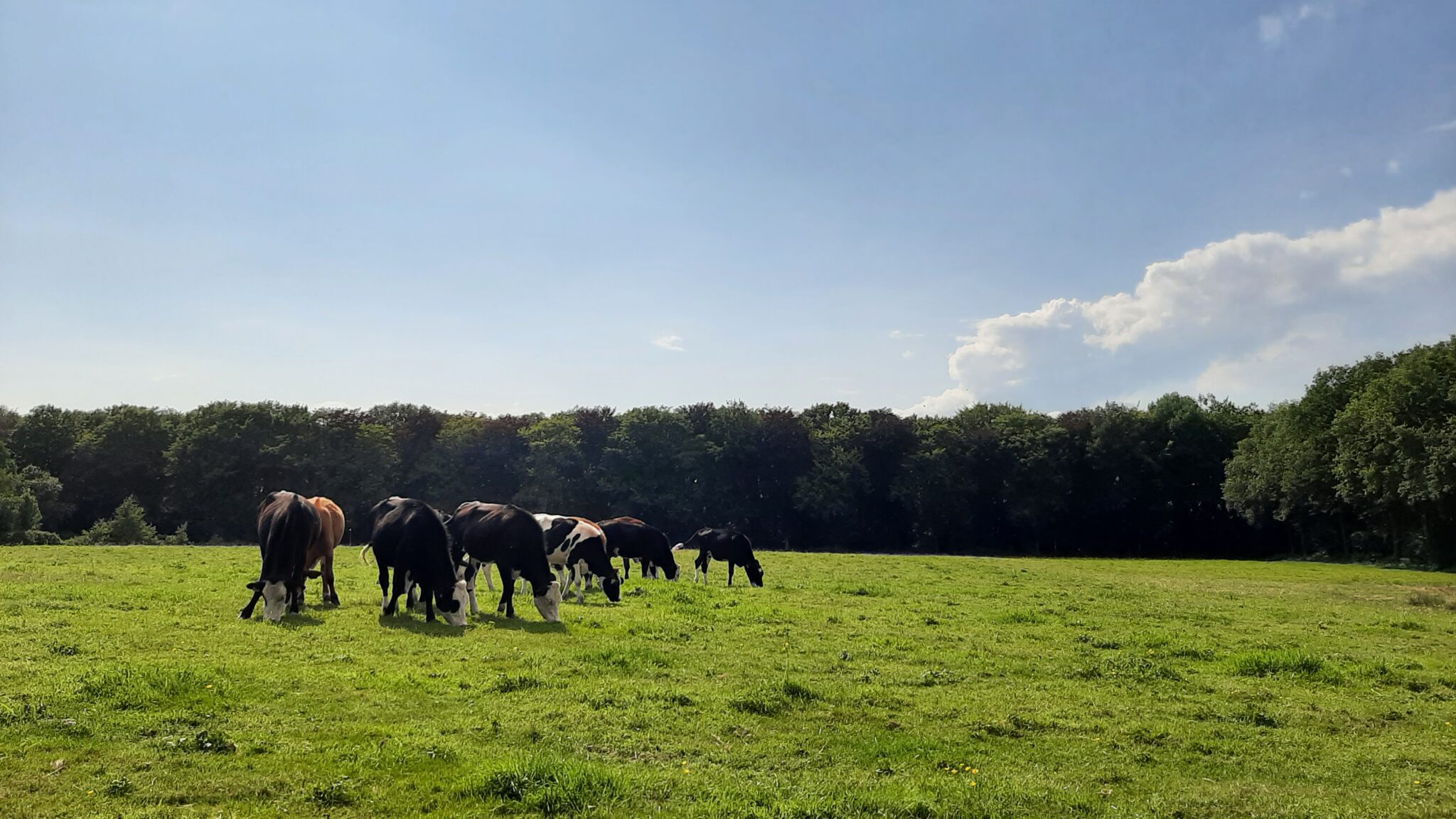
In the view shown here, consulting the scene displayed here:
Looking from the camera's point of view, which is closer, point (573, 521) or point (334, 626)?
point (334, 626)

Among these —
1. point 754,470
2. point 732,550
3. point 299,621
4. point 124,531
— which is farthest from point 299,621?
point 754,470

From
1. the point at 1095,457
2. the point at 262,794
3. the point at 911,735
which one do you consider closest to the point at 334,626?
the point at 262,794

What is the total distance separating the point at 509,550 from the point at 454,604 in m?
1.79

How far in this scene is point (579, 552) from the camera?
64.9 feet

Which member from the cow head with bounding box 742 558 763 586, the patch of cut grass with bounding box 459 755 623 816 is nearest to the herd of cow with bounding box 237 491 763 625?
the cow head with bounding box 742 558 763 586

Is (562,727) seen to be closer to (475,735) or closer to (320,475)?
(475,735)

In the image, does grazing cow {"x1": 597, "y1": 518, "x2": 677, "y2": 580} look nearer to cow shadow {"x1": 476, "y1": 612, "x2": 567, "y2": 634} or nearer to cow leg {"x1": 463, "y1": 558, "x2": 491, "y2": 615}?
cow leg {"x1": 463, "y1": 558, "x2": 491, "y2": 615}

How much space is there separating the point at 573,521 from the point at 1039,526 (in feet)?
195

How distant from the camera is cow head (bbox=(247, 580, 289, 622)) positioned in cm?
1359

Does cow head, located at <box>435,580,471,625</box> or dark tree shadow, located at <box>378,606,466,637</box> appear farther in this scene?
cow head, located at <box>435,580,471,625</box>

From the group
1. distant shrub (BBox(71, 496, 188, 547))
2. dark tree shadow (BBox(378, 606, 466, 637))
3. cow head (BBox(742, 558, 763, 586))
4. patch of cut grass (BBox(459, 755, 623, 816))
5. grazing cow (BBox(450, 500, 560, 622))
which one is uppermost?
grazing cow (BBox(450, 500, 560, 622))

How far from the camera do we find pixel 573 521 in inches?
815

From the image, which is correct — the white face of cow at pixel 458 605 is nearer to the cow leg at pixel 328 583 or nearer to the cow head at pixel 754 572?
the cow leg at pixel 328 583

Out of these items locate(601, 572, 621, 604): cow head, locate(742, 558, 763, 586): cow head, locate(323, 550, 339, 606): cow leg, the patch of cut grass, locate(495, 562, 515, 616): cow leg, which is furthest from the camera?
locate(742, 558, 763, 586): cow head
